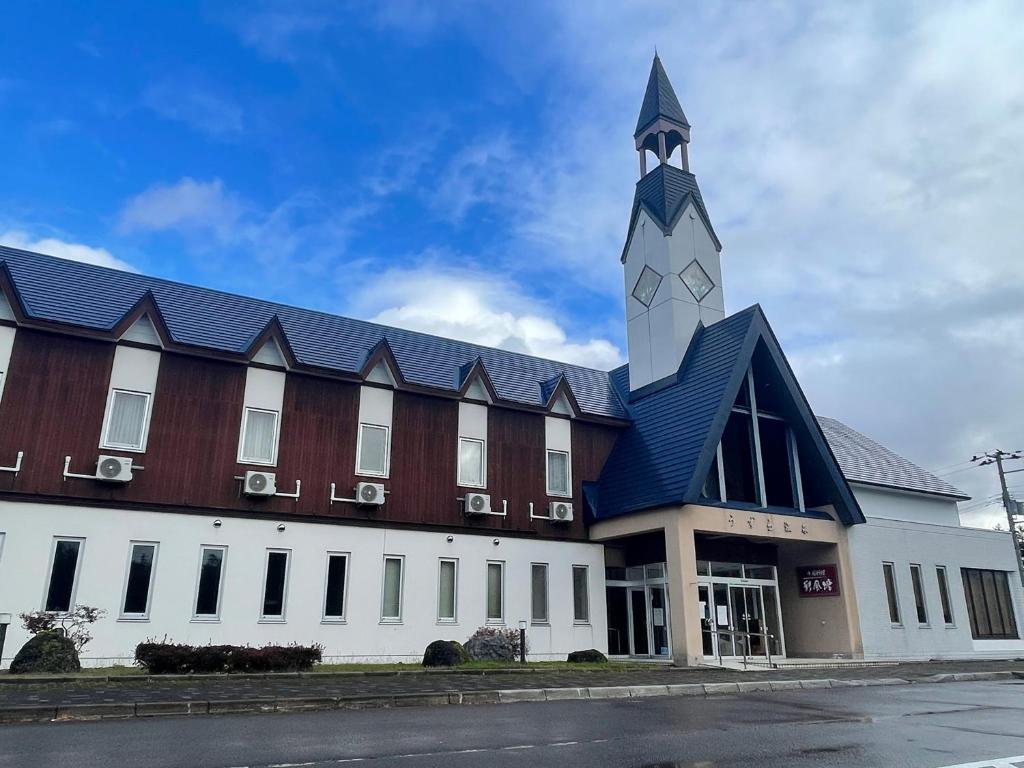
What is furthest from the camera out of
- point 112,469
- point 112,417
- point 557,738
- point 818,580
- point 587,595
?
point 818,580

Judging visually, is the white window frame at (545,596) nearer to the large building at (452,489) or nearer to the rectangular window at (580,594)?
the large building at (452,489)

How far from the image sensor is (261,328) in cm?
2267

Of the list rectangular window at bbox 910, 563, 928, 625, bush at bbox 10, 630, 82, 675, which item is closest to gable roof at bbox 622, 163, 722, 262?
rectangular window at bbox 910, 563, 928, 625

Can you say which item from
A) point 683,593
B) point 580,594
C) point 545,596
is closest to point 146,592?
point 545,596

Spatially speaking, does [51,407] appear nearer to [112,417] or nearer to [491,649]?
[112,417]

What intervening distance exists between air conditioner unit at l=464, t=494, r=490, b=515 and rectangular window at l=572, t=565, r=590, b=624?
3713 mm

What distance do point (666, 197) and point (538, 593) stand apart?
15701 millimetres

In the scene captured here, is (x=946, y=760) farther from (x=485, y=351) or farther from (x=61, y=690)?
(x=485, y=351)

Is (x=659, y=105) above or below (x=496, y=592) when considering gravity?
above

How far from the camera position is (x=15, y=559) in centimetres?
1708

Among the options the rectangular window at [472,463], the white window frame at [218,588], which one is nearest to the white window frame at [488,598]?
the rectangular window at [472,463]

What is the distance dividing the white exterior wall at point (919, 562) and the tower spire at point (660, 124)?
15.2 meters

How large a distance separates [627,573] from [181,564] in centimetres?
1361

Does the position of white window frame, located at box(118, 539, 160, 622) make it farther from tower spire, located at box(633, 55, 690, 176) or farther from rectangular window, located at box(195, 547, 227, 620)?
tower spire, located at box(633, 55, 690, 176)
